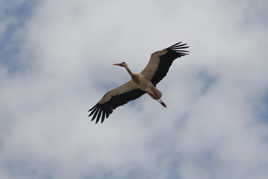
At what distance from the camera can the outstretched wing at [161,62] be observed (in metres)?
40.8

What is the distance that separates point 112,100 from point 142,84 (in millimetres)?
2350

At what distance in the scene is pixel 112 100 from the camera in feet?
141

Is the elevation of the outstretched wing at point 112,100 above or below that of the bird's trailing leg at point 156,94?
above

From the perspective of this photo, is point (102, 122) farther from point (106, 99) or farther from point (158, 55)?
point (158, 55)

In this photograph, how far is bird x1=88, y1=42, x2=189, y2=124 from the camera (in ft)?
134

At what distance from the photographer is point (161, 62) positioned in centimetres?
4128

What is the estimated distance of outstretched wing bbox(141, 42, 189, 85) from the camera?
40.8 metres

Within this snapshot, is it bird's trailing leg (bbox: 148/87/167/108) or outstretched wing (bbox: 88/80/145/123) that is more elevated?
outstretched wing (bbox: 88/80/145/123)

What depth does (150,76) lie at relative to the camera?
137ft

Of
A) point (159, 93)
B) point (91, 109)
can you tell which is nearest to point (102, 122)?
point (91, 109)

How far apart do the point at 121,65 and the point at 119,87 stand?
1.05 meters

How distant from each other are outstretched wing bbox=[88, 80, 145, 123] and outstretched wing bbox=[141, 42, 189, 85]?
111 cm

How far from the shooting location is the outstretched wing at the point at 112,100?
42500mm

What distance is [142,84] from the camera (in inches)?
1626
